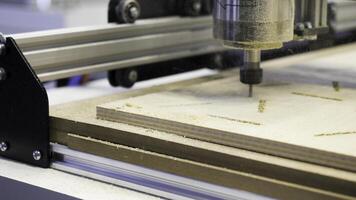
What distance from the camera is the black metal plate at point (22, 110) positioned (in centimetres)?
93

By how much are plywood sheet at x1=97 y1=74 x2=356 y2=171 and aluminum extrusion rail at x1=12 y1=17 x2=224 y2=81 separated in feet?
0.73

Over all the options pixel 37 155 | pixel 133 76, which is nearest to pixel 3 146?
pixel 37 155

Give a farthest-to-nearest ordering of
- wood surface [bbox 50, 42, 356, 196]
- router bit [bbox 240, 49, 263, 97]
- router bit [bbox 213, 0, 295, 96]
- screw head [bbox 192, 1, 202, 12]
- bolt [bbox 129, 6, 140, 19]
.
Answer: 1. screw head [bbox 192, 1, 202, 12]
2. bolt [bbox 129, 6, 140, 19]
3. router bit [bbox 240, 49, 263, 97]
4. router bit [bbox 213, 0, 295, 96]
5. wood surface [bbox 50, 42, 356, 196]

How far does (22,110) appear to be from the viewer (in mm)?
948

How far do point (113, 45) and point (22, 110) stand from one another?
343 millimetres

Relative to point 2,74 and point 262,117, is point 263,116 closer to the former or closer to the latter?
point 262,117

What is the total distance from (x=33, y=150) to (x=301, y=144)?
42 cm

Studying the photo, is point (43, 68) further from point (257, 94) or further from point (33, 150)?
point (257, 94)

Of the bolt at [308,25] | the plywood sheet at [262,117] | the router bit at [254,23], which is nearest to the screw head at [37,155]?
the plywood sheet at [262,117]

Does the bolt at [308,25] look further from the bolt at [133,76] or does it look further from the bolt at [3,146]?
the bolt at [3,146]

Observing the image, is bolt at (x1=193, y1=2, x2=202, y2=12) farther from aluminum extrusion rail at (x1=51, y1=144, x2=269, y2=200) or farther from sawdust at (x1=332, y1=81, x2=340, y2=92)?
aluminum extrusion rail at (x1=51, y1=144, x2=269, y2=200)

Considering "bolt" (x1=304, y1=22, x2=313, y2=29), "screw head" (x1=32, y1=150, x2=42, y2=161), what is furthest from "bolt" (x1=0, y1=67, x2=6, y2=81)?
"bolt" (x1=304, y1=22, x2=313, y2=29)

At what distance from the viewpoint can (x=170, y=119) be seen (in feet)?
2.84

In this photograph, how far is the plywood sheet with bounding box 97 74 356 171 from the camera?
0.76m
